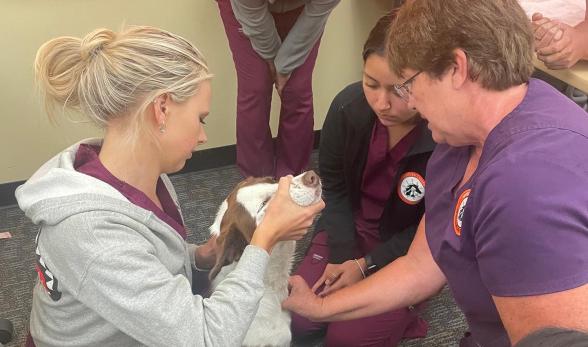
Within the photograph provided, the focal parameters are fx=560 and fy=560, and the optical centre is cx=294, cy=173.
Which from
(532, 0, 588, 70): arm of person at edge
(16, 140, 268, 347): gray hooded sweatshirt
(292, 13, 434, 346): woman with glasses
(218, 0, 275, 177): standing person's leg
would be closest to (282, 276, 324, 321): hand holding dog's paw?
→ (292, 13, 434, 346): woman with glasses

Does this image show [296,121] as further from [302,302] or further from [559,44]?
[559,44]

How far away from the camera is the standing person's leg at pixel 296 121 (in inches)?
92.1

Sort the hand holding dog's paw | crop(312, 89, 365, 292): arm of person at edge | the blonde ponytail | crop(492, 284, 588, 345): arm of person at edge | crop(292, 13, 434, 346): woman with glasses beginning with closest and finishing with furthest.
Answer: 1. crop(492, 284, 588, 345): arm of person at edge
2. the blonde ponytail
3. the hand holding dog's paw
4. crop(292, 13, 434, 346): woman with glasses
5. crop(312, 89, 365, 292): arm of person at edge

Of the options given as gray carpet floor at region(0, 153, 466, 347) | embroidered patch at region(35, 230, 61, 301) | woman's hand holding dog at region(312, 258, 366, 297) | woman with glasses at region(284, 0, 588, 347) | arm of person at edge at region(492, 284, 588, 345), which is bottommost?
gray carpet floor at region(0, 153, 466, 347)

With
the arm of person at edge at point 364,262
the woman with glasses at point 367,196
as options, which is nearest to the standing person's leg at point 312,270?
the woman with glasses at point 367,196

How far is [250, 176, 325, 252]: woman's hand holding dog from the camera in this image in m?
1.23

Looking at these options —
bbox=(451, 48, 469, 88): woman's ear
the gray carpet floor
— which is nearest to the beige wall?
the gray carpet floor

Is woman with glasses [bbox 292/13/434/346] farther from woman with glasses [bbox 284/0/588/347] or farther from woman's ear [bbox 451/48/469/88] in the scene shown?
woman's ear [bbox 451/48/469/88]

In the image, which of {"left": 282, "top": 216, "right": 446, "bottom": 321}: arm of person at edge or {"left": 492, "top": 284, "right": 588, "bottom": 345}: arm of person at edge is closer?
{"left": 492, "top": 284, "right": 588, "bottom": 345}: arm of person at edge

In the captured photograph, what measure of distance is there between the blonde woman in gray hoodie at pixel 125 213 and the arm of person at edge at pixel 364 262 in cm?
48

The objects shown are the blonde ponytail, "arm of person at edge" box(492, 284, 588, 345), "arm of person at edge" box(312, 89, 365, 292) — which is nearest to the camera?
"arm of person at edge" box(492, 284, 588, 345)

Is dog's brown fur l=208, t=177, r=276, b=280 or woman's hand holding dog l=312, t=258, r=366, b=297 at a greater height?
dog's brown fur l=208, t=177, r=276, b=280

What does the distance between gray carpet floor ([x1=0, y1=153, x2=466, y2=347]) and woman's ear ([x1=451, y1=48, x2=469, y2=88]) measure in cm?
114

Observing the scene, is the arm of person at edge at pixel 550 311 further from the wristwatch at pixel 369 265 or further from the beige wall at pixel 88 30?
the beige wall at pixel 88 30
